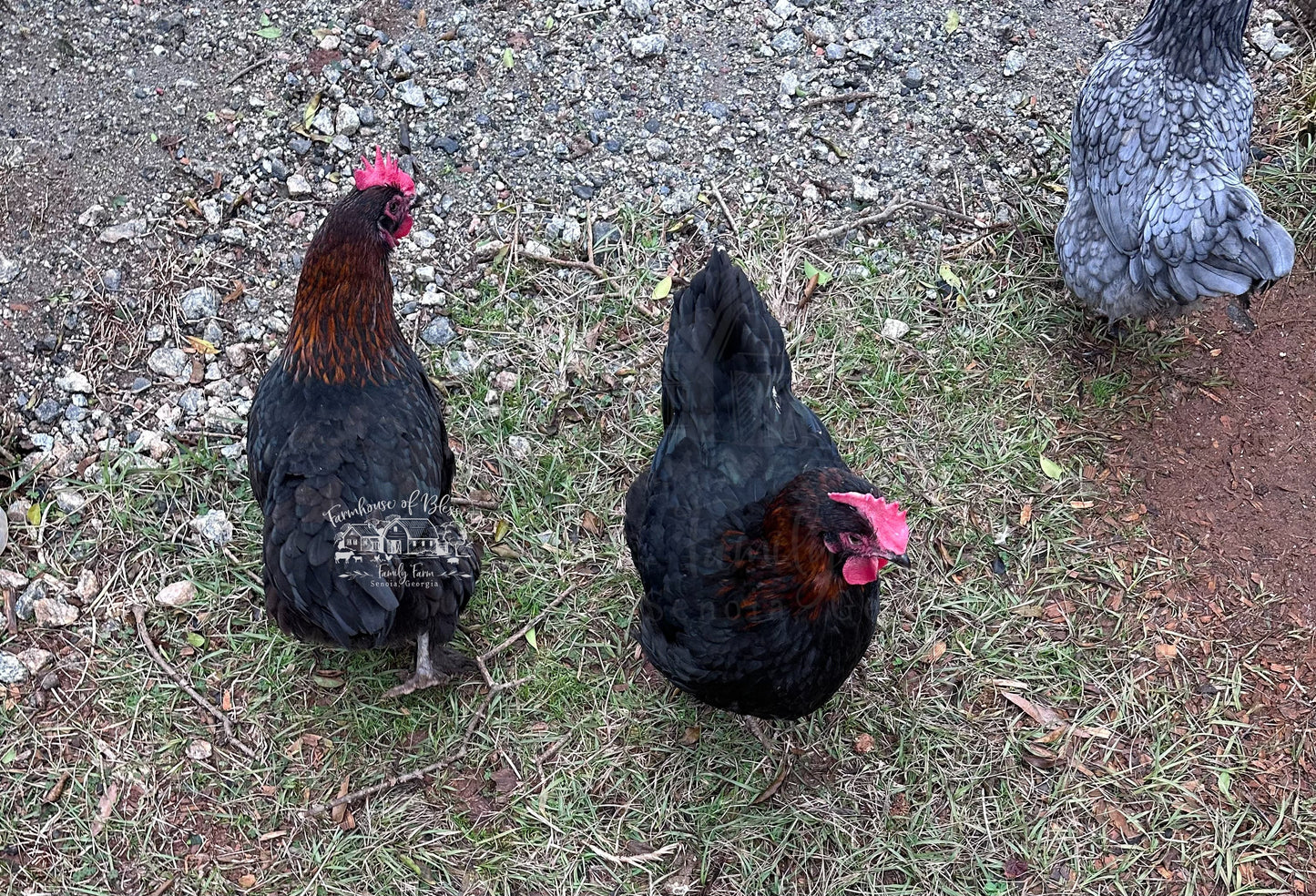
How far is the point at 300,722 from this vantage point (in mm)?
3859

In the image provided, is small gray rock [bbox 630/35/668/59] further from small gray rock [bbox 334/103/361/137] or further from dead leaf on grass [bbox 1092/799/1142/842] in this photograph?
dead leaf on grass [bbox 1092/799/1142/842]

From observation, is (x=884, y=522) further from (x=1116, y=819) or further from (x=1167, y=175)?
(x=1167, y=175)

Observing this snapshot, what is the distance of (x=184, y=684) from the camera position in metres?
3.92

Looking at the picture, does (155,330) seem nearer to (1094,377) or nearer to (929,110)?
(929,110)

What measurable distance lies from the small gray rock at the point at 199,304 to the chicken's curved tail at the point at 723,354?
2.58 m

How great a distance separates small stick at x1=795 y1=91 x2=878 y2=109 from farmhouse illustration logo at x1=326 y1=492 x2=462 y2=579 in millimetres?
3196

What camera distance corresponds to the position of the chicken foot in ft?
12.4

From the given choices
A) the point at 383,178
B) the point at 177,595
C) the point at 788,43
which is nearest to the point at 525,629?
the point at 177,595

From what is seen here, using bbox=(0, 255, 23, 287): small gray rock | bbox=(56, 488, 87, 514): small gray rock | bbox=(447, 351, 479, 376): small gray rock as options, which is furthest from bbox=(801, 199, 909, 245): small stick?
bbox=(0, 255, 23, 287): small gray rock

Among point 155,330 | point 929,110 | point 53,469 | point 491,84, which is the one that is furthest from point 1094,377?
Result: point 53,469

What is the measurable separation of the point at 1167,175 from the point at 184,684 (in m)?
4.64

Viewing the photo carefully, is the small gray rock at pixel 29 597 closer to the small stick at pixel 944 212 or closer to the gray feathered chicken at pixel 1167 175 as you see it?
the small stick at pixel 944 212

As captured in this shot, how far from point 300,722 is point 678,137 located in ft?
11.5

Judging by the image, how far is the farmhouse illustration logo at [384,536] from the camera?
3234 millimetres
